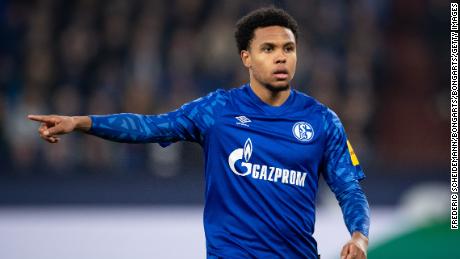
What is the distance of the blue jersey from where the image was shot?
4.45m

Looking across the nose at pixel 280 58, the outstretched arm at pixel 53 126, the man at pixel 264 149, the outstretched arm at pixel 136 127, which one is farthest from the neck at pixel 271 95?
the outstretched arm at pixel 53 126

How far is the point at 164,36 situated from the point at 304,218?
24.0 feet

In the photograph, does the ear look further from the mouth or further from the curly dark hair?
the mouth

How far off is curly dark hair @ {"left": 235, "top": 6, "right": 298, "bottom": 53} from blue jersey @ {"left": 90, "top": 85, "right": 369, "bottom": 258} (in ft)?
1.11

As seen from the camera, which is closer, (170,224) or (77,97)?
(170,224)

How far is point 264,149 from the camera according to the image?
4.52 m

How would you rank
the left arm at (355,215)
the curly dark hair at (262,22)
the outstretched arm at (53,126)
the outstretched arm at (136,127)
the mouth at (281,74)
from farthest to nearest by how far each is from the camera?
the curly dark hair at (262,22) < the mouth at (281,74) < the outstretched arm at (136,127) < the outstretched arm at (53,126) < the left arm at (355,215)

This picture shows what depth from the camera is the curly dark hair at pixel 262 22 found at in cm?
463

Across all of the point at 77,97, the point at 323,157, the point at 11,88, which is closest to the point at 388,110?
the point at 77,97

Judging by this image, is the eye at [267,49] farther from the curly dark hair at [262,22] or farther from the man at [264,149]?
the curly dark hair at [262,22]

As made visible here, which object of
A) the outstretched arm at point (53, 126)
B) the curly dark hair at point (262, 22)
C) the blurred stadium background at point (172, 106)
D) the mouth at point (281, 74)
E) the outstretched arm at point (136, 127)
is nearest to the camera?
the outstretched arm at point (53, 126)

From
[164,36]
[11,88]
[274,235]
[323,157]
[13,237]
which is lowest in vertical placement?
[13,237]

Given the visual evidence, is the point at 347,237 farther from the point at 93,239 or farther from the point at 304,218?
the point at 304,218

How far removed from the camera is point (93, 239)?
27.4 feet
